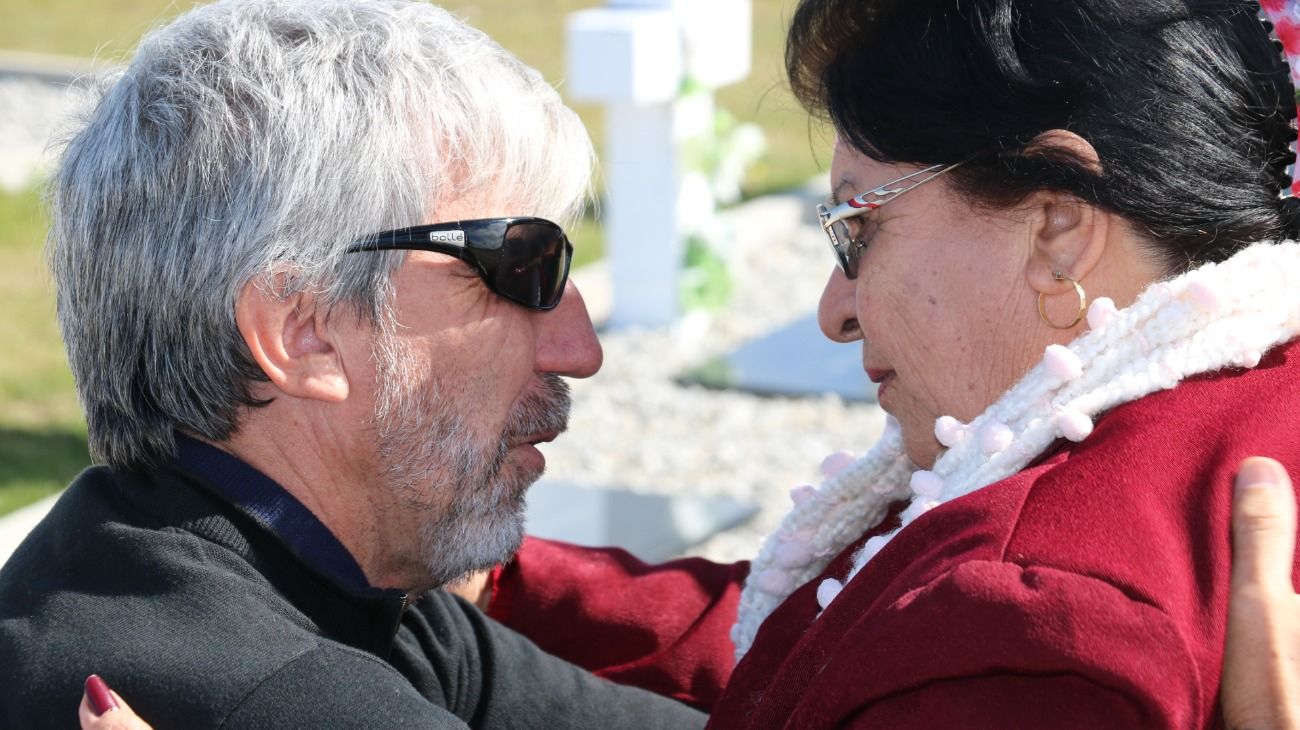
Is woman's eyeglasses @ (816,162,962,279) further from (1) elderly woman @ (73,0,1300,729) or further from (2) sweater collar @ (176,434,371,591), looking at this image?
(2) sweater collar @ (176,434,371,591)

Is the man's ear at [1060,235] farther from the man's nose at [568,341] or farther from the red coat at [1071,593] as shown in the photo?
the man's nose at [568,341]

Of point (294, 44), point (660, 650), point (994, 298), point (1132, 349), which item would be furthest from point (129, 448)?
point (1132, 349)

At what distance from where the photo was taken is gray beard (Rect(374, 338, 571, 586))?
7.04 ft

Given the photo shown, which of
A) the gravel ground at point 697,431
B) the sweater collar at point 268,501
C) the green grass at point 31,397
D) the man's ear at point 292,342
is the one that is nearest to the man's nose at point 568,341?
the man's ear at point 292,342

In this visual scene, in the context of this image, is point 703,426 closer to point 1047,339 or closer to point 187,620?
point 1047,339

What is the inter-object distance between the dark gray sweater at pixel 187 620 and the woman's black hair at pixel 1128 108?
3.24 feet

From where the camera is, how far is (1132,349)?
175 centimetres

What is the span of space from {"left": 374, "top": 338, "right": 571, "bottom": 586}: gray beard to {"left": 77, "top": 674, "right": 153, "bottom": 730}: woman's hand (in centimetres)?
55

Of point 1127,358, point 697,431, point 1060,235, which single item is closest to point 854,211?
point 1060,235

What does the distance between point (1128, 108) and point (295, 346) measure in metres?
1.14

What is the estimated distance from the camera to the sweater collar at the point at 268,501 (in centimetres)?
202

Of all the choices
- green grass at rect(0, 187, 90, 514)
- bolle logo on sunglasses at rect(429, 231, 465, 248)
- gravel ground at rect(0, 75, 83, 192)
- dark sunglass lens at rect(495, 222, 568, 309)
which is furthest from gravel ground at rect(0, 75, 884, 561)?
gravel ground at rect(0, 75, 83, 192)

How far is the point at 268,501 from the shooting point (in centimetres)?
204

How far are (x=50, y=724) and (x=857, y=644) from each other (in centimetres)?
97
